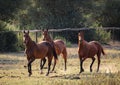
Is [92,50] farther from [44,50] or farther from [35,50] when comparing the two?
[35,50]

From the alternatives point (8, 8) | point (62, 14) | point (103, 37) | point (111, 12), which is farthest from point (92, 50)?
point (111, 12)

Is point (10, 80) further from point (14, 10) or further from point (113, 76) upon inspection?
point (14, 10)

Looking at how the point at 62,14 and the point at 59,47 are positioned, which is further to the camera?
the point at 62,14

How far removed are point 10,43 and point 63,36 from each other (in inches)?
286

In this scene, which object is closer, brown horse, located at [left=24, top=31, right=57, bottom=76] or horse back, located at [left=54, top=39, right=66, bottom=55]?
brown horse, located at [left=24, top=31, right=57, bottom=76]

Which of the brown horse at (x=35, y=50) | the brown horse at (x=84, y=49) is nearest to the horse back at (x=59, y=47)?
the brown horse at (x=84, y=49)

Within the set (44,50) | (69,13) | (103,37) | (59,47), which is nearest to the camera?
(44,50)

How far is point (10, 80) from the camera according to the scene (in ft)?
50.8

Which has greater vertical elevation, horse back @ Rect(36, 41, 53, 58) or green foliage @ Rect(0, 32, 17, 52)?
horse back @ Rect(36, 41, 53, 58)

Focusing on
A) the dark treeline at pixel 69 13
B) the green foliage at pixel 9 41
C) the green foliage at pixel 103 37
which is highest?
the dark treeline at pixel 69 13

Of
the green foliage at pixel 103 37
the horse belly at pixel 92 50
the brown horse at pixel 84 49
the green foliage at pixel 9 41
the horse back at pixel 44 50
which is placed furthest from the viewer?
the green foliage at pixel 103 37

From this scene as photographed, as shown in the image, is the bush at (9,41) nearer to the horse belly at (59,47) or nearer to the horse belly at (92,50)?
the horse belly at (59,47)

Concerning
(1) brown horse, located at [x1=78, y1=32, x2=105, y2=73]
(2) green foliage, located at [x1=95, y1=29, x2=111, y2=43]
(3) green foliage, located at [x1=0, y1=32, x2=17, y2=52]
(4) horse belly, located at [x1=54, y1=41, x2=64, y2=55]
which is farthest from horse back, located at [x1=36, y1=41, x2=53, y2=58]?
(2) green foliage, located at [x1=95, y1=29, x2=111, y2=43]

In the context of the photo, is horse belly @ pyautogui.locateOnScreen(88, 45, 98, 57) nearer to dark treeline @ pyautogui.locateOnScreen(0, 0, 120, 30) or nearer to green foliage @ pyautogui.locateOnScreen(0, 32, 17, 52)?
green foliage @ pyautogui.locateOnScreen(0, 32, 17, 52)
